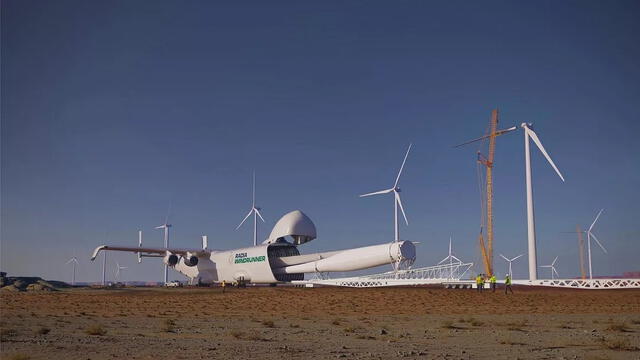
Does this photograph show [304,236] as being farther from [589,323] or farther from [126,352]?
[126,352]

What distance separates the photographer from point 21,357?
492 inches

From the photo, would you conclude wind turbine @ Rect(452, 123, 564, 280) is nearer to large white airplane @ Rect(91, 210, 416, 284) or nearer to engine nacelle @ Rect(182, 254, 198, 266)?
large white airplane @ Rect(91, 210, 416, 284)

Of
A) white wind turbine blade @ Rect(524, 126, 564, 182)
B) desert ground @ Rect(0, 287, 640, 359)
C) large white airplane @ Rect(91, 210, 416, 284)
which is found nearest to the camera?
desert ground @ Rect(0, 287, 640, 359)

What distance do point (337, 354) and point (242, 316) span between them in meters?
16.0

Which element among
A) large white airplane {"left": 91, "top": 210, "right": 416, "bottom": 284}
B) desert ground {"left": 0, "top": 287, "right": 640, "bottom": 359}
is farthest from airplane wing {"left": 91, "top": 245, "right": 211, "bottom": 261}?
desert ground {"left": 0, "top": 287, "right": 640, "bottom": 359}

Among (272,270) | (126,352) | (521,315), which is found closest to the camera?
(126,352)

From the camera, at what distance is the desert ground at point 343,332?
14.9 m

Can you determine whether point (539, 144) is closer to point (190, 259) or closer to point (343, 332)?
point (343, 332)

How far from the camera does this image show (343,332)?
21250 mm

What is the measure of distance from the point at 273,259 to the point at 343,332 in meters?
58.5

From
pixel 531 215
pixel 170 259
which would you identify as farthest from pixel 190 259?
pixel 531 215

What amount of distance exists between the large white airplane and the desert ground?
2355 centimetres

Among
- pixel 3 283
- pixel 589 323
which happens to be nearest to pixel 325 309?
pixel 589 323

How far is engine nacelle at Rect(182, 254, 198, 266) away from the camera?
8975cm
